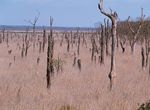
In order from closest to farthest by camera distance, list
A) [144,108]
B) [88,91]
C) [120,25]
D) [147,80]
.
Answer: [144,108] → [88,91] → [147,80] → [120,25]

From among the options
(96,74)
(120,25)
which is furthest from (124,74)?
(120,25)

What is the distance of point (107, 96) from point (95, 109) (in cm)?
247

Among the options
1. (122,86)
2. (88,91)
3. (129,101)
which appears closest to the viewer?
(129,101)

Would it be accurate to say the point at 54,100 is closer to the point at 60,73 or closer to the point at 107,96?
the point at 107,96

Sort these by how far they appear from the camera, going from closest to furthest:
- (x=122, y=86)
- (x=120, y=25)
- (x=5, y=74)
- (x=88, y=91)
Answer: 1. (x=88, y=91)
2. (x=122, y=86)
3. (x=5, y=74)
4. (x=120, y=25)

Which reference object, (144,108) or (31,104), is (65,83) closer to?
(31,104)

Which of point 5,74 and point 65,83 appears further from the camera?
point 5,74

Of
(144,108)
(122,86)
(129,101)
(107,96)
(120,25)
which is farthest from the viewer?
(120,25)

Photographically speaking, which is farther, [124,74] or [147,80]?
[124,74]

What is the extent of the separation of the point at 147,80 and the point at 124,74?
9.82 ft

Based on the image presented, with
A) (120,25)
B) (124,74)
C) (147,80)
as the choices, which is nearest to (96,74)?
(124,74)

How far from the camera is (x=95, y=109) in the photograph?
10.2m

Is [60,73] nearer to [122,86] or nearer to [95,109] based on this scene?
[122,86]

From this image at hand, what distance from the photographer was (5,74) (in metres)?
19.6
